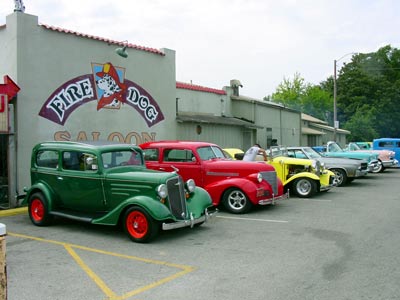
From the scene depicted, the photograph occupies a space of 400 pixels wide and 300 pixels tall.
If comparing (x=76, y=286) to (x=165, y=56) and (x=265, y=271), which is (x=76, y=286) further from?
(x=165, y=56)

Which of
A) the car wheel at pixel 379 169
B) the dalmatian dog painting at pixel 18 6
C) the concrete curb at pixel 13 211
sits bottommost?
the concrete curb at pixel 13 211

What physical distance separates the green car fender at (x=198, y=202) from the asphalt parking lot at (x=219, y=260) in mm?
420

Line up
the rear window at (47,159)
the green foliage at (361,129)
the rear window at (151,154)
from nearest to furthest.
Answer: the rear window at (47,159) < the rear window at (151,154) < the green foliage at (361,129)

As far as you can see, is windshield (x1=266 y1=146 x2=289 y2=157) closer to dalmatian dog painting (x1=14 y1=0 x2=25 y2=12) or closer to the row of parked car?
the row of parked car

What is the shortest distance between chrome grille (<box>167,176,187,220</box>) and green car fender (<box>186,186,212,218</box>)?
0.79 feet

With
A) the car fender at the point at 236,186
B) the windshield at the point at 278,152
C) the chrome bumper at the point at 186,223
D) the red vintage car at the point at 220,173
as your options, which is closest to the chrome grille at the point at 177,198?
the chrome bumper at the point at 186,223

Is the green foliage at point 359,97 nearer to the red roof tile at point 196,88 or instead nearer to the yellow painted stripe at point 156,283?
the red roof tile at point 196,88

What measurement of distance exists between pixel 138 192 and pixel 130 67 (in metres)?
7.64

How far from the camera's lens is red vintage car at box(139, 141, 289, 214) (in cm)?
1021

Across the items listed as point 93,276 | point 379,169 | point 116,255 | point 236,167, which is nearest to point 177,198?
point 116,255

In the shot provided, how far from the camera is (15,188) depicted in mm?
10938

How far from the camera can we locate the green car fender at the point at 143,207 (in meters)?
7.19

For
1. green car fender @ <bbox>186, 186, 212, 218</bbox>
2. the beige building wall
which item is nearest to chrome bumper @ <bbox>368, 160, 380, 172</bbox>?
the beige building wall

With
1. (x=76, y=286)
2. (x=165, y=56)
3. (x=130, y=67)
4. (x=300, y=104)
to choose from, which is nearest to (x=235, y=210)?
(x=76, y=286)
